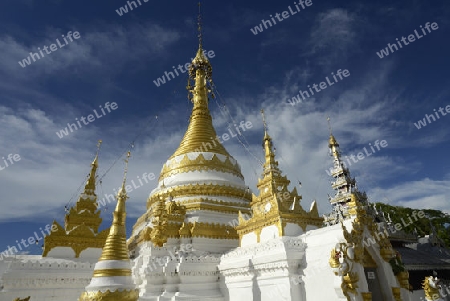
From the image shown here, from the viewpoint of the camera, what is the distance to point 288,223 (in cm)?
1318

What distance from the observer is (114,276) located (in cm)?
897

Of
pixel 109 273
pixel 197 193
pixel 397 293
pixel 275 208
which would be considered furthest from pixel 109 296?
pixel 197 193

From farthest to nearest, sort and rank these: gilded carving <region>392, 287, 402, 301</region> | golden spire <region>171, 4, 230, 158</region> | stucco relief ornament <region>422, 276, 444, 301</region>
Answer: golden spire <region>171, 4, 230, 158</region>, stucco relief ornament <region>422, 276, 444, 301</region>, gilded carving <region>392, 287, 402, 301</region>

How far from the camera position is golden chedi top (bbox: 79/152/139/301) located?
8.61 meters

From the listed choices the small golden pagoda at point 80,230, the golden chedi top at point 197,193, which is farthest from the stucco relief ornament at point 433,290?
the small golden pagoda at point 80,230

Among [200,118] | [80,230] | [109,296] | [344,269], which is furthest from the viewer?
[200,118]

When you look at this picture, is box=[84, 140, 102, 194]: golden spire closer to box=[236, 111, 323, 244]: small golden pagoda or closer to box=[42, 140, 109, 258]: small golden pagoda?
box=[42, 140, 109, 258]: small golden pagoda

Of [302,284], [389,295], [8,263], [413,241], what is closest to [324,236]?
[302,284]

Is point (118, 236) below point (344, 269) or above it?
above

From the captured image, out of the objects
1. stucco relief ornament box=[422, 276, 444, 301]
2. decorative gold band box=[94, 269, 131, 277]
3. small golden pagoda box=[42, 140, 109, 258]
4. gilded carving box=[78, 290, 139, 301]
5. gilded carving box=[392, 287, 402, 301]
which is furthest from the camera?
small golden pagoda box=[42, 140, 109, 258]

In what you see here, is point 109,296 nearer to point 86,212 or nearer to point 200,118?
point 86,212

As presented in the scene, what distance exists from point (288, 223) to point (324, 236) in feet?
7.65

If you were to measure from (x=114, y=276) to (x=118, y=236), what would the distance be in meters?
1.38

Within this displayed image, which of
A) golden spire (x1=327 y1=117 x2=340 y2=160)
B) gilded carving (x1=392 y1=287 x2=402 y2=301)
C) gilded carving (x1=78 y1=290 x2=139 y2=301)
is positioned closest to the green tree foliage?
golden spire (x1=327 y1=117 x2=340 y2=160)
